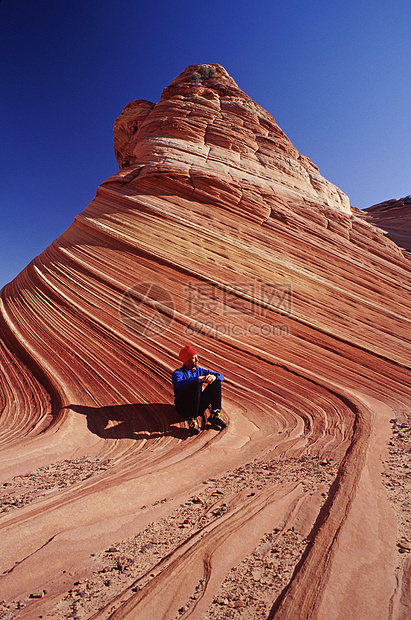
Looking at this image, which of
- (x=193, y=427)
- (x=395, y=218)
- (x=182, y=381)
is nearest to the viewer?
(x=193, y=427)

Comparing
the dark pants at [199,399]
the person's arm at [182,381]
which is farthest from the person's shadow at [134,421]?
the person's arm at [182,381]

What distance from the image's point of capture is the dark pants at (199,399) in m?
3.45

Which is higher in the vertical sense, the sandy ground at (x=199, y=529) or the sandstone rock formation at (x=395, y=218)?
the sandstone rock formation at (x=395, y=218)

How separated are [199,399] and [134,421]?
958 mm

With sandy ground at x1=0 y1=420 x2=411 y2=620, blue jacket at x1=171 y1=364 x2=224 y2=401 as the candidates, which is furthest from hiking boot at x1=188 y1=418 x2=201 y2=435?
sandy ground at x1=0 y1=420 x2=411 y2=620

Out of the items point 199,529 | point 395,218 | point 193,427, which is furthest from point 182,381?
point 395,218

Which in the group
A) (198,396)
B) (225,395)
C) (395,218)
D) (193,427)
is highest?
(395,218)

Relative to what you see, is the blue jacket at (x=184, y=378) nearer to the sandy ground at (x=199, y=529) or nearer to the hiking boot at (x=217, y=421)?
the hiking boot at (x=217, y=421)

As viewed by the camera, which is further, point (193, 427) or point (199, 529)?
point (193, 427)

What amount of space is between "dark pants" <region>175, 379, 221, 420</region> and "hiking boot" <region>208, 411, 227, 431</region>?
2.9 inches

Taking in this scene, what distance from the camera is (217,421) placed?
3395 millimetres

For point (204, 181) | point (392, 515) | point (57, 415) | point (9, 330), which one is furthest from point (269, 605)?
point (204, 181)

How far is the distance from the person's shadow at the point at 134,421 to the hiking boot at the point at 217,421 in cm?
33

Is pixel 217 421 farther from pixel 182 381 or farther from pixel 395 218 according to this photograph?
pixel 395 218
